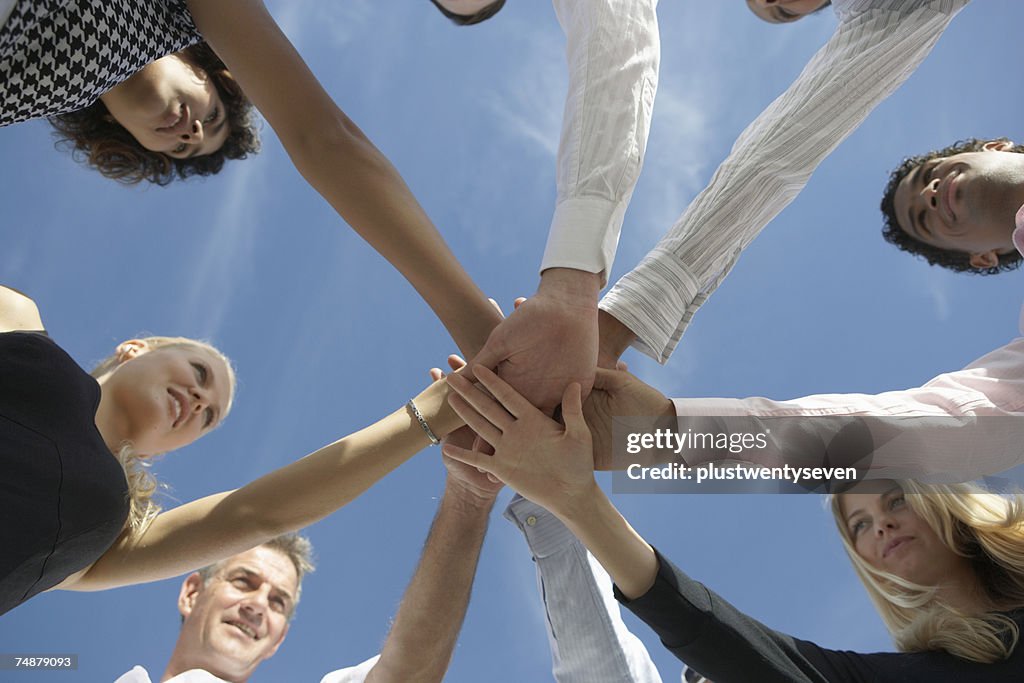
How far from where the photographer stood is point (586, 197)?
1533 millimetres

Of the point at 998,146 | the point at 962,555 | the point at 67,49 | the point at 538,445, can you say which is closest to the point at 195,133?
the point at 67,49

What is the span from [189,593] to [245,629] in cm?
39

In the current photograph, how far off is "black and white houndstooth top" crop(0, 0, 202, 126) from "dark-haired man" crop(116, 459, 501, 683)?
1136mm

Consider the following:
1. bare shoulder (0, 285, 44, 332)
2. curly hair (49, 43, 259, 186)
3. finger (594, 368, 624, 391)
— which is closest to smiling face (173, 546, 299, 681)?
curly hair (49, 43, 259, 186)

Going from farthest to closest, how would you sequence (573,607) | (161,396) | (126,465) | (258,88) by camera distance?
(161,396) < (573,607) < (126,465) < (258,88)

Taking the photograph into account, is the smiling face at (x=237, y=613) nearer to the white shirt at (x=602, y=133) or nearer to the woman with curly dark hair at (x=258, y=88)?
the woman with curly dark hair at (x=258, y=88)

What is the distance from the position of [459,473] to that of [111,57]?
1.20 m

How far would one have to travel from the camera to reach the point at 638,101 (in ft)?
5.19

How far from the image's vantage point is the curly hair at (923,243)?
126 inches

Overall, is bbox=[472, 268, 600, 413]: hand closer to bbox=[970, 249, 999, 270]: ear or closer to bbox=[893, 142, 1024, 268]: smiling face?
bbox=[893, 142, 1024, 268]: smiling face

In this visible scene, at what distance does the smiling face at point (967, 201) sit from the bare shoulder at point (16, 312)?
2891 mm

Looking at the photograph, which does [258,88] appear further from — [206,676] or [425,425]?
[206,676]

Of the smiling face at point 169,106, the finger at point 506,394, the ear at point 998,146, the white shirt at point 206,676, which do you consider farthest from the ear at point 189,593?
the ear at point 998,146

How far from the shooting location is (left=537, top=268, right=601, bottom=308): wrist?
1.53 meters
